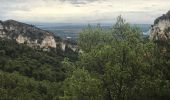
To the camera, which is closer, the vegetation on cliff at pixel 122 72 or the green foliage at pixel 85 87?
the green foliage at pixel 85 87

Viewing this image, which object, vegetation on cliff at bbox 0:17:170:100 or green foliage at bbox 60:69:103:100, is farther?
vegetation on cliff at bbox 0:17:170:100

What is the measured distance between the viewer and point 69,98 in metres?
51.8

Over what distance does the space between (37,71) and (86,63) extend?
94.8 meters

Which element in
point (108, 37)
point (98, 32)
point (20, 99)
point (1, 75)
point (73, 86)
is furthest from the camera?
point (1, 75)

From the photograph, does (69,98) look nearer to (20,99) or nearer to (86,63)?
(86,63)

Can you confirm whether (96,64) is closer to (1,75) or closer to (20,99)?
(20,99)

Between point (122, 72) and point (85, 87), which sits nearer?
point (122, 72)

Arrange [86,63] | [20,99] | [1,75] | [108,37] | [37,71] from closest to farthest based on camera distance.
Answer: [86,63] < [108,37] < [20,99] < [1,75] < [37,71]

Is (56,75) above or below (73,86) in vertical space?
below

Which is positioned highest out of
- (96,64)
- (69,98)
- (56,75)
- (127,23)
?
(127,23)

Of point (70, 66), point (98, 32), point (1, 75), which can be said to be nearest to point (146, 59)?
point (70, 66)

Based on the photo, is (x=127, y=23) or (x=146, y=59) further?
(x=127, y=23)

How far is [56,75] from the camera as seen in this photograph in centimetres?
15350

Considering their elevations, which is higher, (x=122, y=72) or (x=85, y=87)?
(x=122, y=72)
